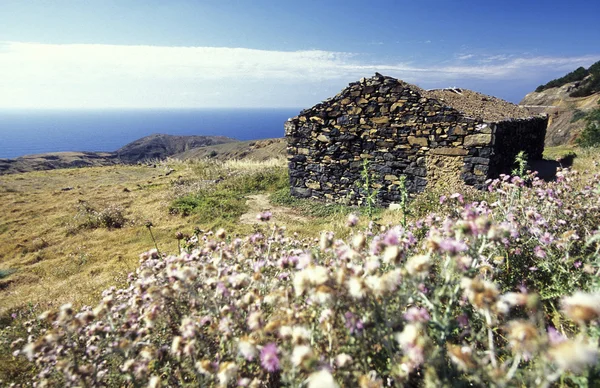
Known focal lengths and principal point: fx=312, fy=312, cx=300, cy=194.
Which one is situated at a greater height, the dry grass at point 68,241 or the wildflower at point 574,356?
the wildflower at point 574,356

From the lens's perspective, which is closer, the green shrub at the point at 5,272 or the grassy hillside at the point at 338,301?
the grassy hillside at the point at 338,301

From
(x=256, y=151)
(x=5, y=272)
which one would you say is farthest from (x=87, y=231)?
(x=256, y=151)

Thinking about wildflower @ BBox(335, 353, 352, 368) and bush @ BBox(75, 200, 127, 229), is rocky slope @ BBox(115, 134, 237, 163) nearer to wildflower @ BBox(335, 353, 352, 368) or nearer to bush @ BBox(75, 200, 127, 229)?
bush @ BBox(75, 200, 127, 229)

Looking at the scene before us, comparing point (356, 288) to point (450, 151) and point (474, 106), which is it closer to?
point (450, 151)

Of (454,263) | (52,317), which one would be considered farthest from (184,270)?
(454,263)

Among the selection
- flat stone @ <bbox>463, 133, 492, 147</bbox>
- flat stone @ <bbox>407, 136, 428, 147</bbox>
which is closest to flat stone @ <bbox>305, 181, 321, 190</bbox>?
flat stone @ <bbox>407, 136, 428, 147</bbox>

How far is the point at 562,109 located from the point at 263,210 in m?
39.2

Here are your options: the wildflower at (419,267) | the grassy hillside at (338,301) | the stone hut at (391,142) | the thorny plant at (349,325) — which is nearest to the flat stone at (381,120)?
the stone hut at (391,142)

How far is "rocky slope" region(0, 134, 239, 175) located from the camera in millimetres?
68950

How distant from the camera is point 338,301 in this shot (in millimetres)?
1787

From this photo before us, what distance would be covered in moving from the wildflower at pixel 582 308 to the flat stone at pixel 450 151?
362 inches

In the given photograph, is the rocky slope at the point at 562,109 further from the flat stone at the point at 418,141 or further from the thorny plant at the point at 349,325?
the thorny plant at the point at 349,325

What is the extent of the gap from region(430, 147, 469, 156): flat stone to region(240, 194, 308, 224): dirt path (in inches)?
185

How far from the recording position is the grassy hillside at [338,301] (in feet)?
5.44
